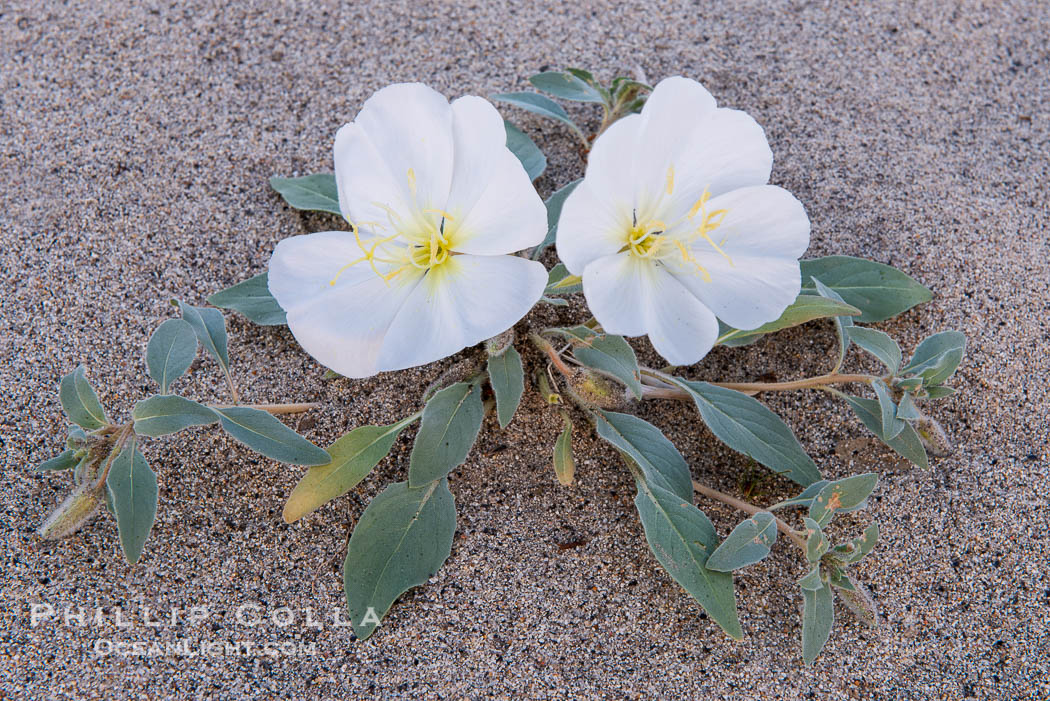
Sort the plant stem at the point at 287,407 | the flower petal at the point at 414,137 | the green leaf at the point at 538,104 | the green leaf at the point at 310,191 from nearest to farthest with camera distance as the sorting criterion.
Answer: the flower petal at the point at 414,137
the plant stem at the point at 287,407
the green leaf at the point at 310,191
the green leaf at the point at 538,104

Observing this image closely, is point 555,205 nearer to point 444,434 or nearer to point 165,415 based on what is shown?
point 444,434

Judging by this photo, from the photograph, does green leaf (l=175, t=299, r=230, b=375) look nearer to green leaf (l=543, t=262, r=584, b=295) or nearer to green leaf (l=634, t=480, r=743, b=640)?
green leaf (l=543, t=262, r=584, b=295)

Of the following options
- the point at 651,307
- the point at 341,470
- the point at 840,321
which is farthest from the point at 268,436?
the point at 840,321

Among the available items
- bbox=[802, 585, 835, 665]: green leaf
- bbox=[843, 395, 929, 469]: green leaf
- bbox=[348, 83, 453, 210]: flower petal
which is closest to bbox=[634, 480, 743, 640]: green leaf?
bbox=[802, 585, 835, 665]: green leaf

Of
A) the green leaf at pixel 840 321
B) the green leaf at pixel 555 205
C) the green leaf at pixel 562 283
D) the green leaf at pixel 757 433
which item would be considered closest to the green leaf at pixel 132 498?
the green leaf at pixel 562 283

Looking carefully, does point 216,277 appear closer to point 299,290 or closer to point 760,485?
point 299,290

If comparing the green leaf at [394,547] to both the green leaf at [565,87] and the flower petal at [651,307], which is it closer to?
the flower petal at [651,307]

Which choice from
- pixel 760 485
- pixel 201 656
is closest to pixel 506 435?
pixel 760 485
